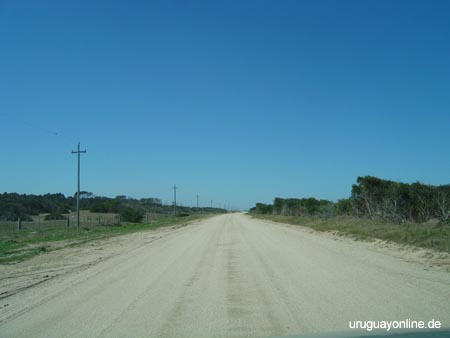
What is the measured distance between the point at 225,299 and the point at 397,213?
3156 cm

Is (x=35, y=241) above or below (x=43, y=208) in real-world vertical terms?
below

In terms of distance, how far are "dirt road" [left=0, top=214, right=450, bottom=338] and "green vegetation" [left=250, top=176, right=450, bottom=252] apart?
7084mm

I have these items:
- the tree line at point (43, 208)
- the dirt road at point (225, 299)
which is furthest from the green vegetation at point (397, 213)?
the tree line at point (43, 208)

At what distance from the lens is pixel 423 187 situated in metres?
39.5

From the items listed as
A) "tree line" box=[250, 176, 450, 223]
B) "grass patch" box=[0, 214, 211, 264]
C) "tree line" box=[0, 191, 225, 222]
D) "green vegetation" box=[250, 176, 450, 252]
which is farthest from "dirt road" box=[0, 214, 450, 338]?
"tree line" box=[0, 191, 225, 222]

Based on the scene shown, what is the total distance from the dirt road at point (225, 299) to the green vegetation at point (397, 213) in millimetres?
7084

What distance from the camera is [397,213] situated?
38.7 meters

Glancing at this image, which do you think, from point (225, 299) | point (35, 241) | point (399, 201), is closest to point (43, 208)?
point (35, 241)

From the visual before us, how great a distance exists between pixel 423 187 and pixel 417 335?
120 feet

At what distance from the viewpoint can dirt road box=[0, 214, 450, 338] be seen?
25.8 ft

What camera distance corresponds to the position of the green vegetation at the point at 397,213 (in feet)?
74.5

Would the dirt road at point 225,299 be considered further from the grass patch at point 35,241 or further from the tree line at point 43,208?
the tree line at point 43,208

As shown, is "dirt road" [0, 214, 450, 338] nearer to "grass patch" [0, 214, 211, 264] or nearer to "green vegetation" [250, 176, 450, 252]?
"green vegetation" [250, 176, 450, 252]

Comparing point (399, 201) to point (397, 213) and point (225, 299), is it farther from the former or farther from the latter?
point (225, 299)
